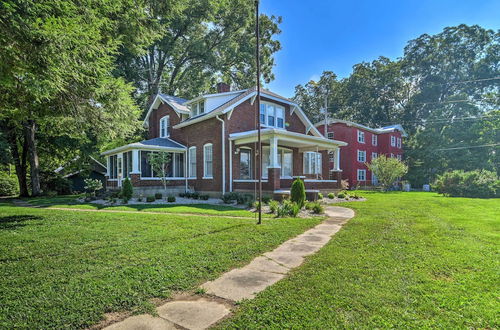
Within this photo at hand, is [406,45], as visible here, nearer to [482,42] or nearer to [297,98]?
[482,42]

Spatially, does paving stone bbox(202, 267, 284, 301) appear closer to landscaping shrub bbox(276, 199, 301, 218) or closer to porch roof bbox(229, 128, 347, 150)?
landscaping shrub bbox(276, 199, 301, 218)

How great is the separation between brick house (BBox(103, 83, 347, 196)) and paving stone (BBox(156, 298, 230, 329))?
10.7 m

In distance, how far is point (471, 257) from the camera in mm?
4668

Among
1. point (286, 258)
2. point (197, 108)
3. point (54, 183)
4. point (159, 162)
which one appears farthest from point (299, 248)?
point (54, 183)

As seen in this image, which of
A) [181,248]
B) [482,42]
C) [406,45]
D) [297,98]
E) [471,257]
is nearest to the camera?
[471,257]

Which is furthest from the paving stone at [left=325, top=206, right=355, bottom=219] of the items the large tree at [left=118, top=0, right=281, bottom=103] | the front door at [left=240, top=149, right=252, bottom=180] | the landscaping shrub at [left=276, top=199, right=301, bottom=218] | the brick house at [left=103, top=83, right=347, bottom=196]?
the large tree at [left=118, top=0, right=281, bottom=103]

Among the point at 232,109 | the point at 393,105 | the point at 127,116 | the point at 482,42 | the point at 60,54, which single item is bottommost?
the point at 127,116

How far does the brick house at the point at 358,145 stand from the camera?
103 ft

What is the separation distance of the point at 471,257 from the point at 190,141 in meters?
16.2

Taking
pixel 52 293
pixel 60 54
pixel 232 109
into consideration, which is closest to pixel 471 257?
pixel 52 293

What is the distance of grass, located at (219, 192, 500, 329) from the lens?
271 centimetres

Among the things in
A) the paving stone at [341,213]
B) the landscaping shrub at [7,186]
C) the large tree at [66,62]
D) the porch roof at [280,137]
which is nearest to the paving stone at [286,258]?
the paving stone at [341,213]

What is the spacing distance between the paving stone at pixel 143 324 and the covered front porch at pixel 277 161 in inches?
368

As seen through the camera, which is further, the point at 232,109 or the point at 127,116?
the point at 232,109
